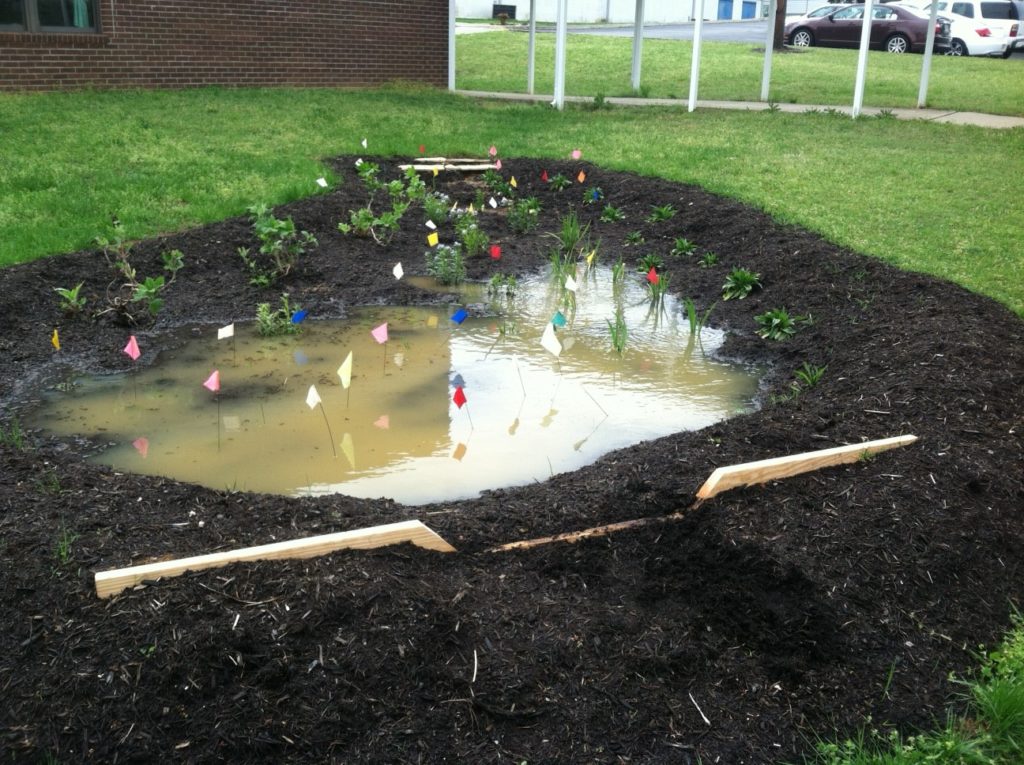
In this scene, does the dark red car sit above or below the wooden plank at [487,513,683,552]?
above

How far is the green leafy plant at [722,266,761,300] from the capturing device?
700 centimetres

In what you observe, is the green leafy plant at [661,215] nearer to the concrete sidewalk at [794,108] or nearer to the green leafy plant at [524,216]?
the green leafy plant at [524,216]

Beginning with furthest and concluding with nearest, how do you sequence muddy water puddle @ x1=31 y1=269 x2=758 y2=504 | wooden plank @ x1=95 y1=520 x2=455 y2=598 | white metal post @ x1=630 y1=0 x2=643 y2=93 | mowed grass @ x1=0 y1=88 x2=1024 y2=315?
1. white metal post @ x1=630 y1=0 x2=643 y2=93
2. mowed grass @ x1=0 y1=88 x2=1024 y2=315
3. muddy water puddle @ x1=31 y1=269 x2=758 y2=504
4. wooden plank @ x1=95 y1=520 x2=455 y2=598

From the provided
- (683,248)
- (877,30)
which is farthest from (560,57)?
(877,30)

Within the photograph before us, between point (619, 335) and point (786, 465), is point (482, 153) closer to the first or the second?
point (619, 335)

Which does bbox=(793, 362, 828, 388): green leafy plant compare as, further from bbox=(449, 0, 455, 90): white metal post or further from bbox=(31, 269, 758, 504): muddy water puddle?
bbox=(449, 0, 455, 90): white metal post

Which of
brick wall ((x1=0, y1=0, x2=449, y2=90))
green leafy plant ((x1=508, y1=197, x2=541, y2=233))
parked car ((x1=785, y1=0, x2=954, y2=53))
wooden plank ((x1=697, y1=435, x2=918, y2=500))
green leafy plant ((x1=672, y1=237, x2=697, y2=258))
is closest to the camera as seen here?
wooden plank ((x1=697, y1=435, x2=918, y2=500))

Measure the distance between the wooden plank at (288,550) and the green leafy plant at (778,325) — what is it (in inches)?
135

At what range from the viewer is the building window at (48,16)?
12914 mm

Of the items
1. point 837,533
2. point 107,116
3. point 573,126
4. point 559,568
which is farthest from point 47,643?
point 573,126

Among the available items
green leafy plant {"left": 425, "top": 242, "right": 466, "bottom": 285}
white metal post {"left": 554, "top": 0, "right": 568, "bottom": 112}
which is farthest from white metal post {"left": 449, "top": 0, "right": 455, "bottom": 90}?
green leafy plant {"left": 425, "top": 242, "right": 466, "bottom": 285}

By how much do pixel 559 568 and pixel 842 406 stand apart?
198 cm

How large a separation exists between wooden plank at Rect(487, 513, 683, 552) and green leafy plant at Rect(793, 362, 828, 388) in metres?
1.89

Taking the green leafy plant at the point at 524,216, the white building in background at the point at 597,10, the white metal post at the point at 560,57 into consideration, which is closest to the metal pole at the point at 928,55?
the white metal post at the point at 560,57
